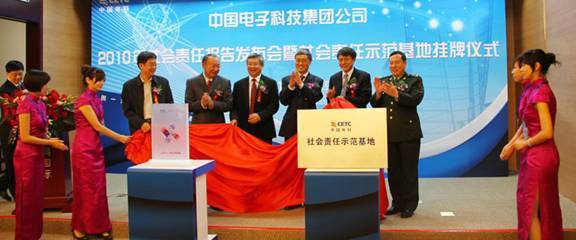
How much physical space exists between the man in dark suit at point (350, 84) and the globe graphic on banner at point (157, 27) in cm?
299

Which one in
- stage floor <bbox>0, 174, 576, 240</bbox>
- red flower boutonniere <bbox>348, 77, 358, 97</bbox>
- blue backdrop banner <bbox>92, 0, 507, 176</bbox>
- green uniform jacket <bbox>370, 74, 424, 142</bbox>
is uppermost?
blue backdrop banner <bbox>92, 0, 507, 176</bbox>

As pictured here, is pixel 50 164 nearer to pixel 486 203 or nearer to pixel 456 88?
pixel 486 203

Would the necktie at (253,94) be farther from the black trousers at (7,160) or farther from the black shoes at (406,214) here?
the black trousers at (7,160)

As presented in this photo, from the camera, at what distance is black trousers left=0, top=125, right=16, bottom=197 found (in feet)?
15.0

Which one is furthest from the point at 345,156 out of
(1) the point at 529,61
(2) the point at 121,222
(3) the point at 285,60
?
(3) the point at 285,60

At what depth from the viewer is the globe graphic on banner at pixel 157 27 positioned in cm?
629

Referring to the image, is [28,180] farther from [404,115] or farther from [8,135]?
[404,115]

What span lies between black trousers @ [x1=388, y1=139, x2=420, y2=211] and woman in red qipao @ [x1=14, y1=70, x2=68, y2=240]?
2.64 meters

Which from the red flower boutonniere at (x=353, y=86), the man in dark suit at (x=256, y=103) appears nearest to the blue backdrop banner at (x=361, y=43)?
the man in dark suit at (x=256, y=103)

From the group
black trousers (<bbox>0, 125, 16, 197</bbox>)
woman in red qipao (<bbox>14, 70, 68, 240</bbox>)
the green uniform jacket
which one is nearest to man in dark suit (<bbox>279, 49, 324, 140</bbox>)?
the green uniform jacket

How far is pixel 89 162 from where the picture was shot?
3.57 metres

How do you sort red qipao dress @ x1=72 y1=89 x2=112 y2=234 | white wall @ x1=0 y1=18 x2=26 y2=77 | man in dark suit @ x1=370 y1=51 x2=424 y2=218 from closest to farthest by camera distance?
red qipao dress @ x1=72 y1=89 x2=112 y2=234 → man in dark suit @ x1=370 y1=51 x2=424 y2=218 → white wall @ x1=0 y1=18 x2=26 y2=77

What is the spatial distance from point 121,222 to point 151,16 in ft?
11.1

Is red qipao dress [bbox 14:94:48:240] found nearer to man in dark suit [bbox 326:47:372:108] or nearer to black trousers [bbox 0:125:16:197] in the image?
black trousers [bbox 0:125:16:197]
